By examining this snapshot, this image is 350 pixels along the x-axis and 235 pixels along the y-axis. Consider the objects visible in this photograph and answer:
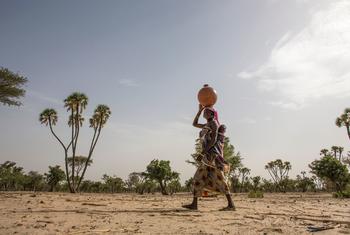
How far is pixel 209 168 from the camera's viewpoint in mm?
6770

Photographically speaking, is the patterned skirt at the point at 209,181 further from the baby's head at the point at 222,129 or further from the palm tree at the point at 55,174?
the palm tree at the point at 55,174

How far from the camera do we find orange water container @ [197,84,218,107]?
23.5 feet

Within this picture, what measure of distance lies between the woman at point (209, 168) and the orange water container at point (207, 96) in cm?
16

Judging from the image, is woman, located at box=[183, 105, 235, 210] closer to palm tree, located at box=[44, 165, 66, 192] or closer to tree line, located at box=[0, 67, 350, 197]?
tree line, located at box=[0, 67, 350, 197]

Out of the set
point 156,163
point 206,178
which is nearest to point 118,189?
point 156,163

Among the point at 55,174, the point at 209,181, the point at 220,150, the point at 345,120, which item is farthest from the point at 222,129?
the point at 55,174

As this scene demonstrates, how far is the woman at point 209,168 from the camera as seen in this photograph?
6.55 meters

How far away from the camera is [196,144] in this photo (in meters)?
36.1

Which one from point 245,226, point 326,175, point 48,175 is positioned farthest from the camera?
point 48,175

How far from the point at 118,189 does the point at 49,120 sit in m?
52.3

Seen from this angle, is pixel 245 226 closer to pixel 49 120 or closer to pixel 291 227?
pixel 291 227

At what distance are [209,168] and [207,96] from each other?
175 centimetres

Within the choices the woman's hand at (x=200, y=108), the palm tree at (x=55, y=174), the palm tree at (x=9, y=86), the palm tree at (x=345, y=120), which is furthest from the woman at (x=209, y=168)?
the palm tree at (x=55, y=174)

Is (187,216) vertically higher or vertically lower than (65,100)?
lower
